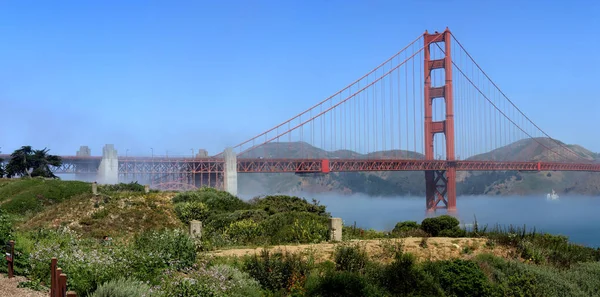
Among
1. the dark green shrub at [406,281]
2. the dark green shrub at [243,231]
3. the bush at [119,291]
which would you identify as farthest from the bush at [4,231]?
the dark green shrub at [406,281]

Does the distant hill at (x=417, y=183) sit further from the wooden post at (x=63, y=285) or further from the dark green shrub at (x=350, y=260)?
the wooden post at (x=63, y=285)

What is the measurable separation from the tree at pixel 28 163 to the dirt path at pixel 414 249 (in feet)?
148

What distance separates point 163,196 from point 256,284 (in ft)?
72.2

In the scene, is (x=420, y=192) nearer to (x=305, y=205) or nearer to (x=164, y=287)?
(x=305, y=205)

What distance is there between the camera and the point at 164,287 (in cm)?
1032

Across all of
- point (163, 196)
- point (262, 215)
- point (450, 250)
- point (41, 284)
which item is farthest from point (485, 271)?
point (163, 196)

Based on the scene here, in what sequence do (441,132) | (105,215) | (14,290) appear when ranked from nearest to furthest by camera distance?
(14,290)
(105,215)
(441,132)

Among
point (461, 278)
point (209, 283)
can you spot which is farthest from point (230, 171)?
point (209, 283)

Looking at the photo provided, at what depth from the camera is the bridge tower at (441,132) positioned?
78.9 meters

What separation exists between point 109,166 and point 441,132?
149 ft

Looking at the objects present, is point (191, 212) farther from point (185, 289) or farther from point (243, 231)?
point (185, 289)

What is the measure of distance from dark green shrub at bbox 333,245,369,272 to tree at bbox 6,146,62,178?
47.6 m

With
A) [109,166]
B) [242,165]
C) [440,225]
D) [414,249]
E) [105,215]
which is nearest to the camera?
[414,249]

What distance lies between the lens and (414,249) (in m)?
16.0
